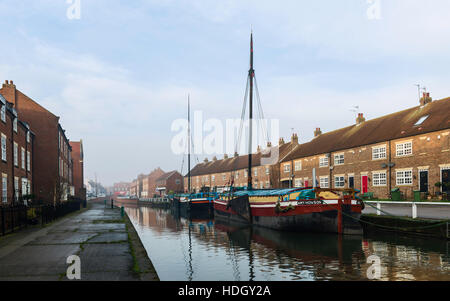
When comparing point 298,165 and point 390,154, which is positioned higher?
point 390,154

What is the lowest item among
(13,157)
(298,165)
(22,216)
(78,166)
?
(22,216)

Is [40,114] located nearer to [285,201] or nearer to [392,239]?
[285,201]

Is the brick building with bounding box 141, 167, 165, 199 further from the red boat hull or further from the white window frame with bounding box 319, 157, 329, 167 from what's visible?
the red boat hull

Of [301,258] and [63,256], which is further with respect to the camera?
[301,258]

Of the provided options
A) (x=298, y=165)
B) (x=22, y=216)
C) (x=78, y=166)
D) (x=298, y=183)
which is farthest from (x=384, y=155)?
(x=78, y=166)

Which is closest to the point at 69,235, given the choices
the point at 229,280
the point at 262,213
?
the point at 229,280

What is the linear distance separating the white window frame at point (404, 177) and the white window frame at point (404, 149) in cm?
146

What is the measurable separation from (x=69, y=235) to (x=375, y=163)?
30.1 meters

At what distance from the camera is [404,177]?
35281 mm

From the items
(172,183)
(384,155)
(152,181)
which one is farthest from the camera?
(152,181)

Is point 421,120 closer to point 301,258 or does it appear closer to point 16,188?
point 301,258

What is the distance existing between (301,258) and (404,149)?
24887 millimetres

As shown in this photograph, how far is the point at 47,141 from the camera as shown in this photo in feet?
132

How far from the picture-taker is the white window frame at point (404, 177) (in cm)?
3462
